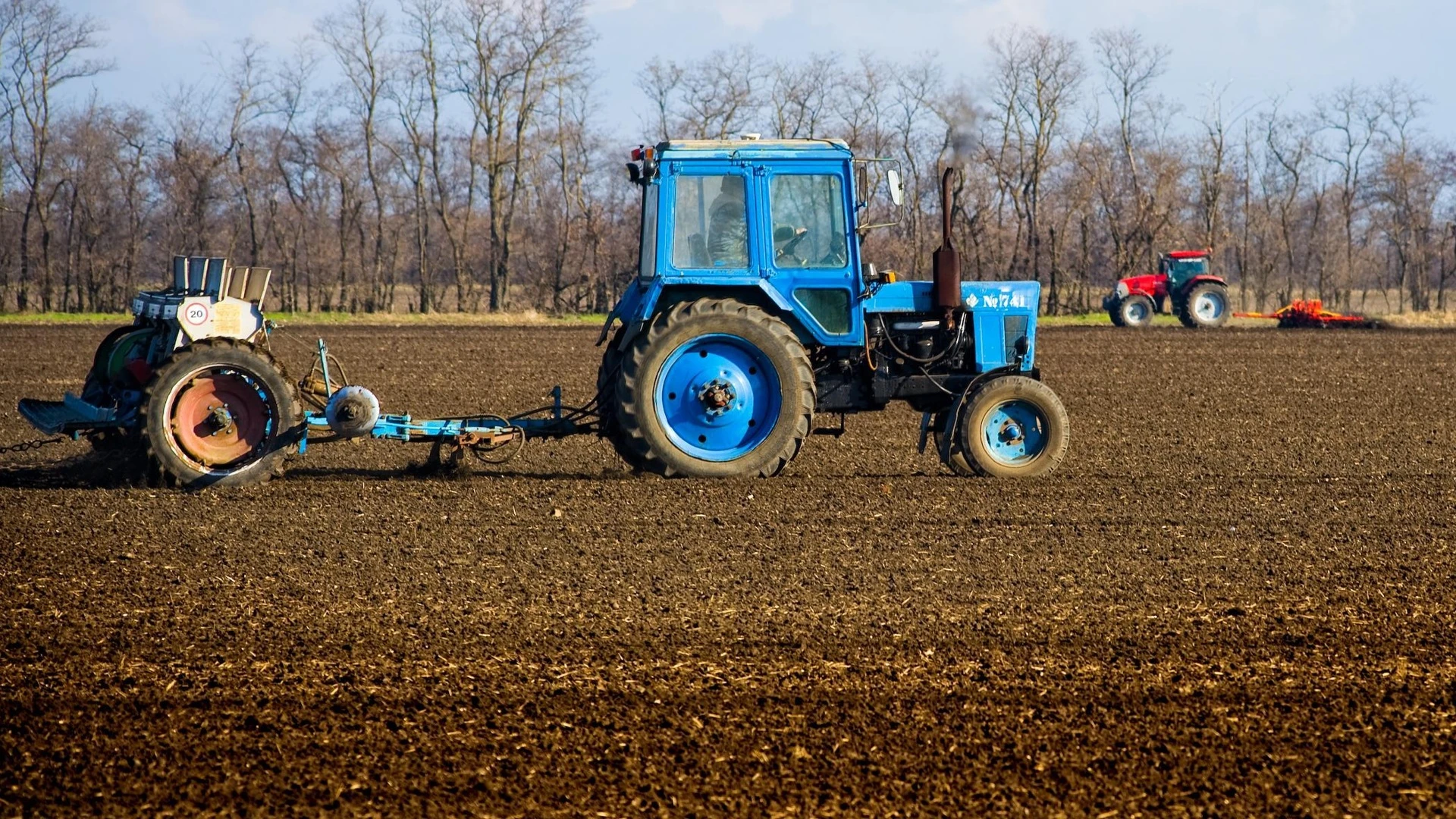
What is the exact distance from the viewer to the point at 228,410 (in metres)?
8.98

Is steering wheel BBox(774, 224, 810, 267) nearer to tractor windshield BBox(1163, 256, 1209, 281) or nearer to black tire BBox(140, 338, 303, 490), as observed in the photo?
black tire BBox(140, 338, 303, 490)

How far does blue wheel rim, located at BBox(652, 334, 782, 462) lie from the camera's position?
9234 millimetres

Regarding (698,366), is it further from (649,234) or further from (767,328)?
(649,234)

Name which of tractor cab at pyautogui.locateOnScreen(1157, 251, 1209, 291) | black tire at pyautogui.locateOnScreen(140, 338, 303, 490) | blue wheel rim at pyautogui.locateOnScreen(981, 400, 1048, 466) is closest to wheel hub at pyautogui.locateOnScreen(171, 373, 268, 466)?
black tire at pyautogui.locateOnScreen(140, 338, 303, 490)

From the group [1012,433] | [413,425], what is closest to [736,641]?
[413,425]

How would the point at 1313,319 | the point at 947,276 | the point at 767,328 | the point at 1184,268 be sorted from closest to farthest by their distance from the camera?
the point at 767,328
the point at 947,276
the point at 1313,319
the point at 1184,268

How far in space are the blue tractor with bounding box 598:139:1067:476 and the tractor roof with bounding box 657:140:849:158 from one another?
0.01m

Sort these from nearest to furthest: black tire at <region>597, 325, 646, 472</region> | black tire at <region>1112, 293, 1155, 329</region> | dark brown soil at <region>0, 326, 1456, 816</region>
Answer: dark brown soil at <region>0, 326, 1456, 816</region> < black tire at <region>597, 325, 646, 472</region> < black tire at <region>1112, 293, 1155, 329</region>

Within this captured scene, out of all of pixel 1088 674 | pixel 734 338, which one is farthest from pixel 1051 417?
pixel 1088 674

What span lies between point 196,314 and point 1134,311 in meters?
24.9

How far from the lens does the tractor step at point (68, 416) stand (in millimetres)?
8773

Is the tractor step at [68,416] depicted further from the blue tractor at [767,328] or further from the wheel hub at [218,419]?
the blue tractor at [767,328]

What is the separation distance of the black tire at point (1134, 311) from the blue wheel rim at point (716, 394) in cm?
2268

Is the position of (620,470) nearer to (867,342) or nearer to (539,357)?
(867,342)
